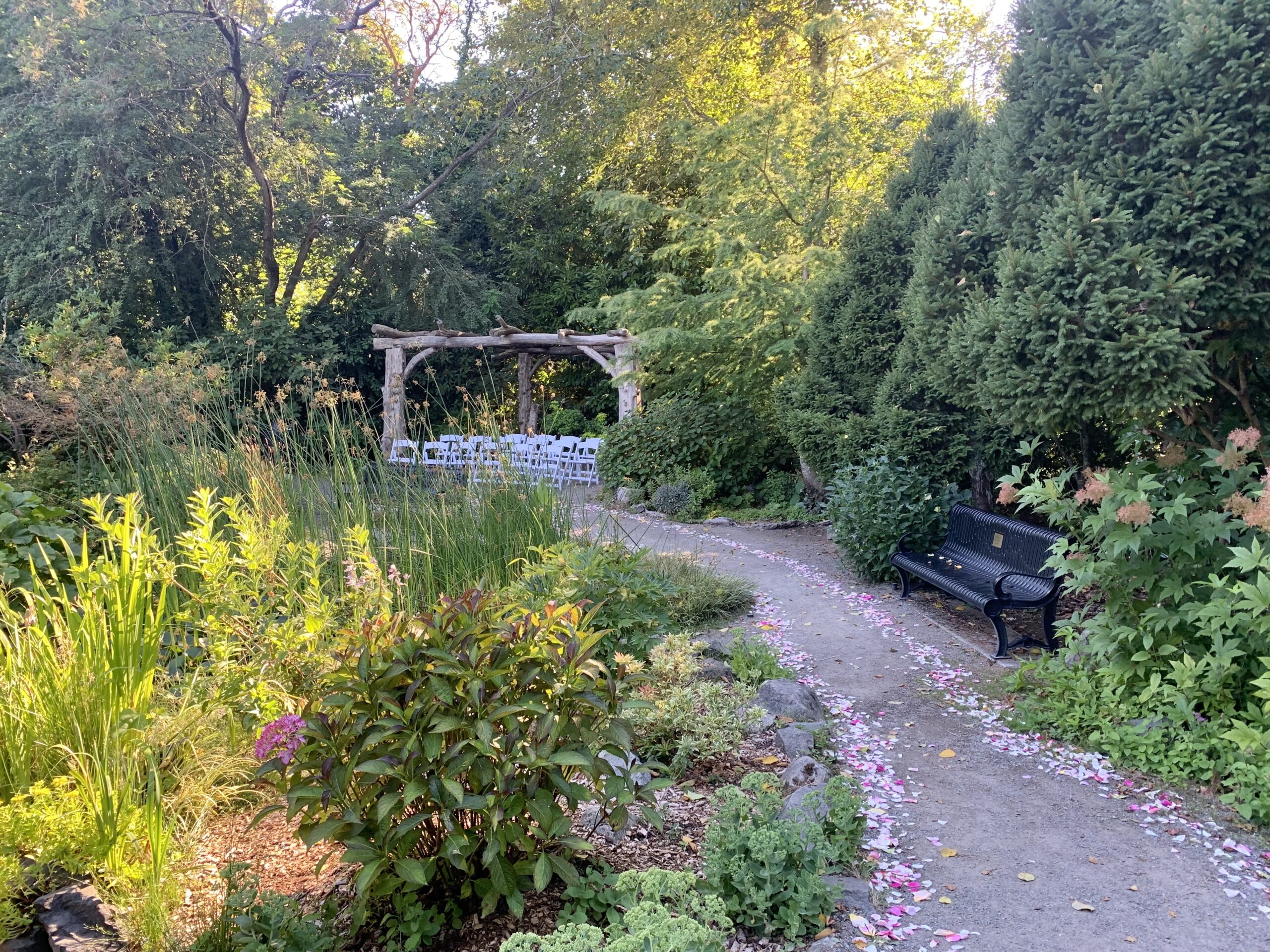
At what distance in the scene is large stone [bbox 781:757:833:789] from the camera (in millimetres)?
2867

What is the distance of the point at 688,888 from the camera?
80.2 inches

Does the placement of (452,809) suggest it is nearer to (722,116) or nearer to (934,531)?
(934,531)

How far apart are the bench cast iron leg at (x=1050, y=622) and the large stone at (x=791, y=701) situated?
1.54 m

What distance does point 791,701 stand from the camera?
352cm

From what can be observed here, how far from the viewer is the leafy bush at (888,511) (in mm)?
5871

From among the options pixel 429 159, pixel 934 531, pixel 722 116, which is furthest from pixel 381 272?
pixel 934 531

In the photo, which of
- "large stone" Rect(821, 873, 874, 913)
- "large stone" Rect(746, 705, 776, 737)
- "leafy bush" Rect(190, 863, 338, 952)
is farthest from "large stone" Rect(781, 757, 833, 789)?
"leafy bush" Rect(190, 863, 338, 952)

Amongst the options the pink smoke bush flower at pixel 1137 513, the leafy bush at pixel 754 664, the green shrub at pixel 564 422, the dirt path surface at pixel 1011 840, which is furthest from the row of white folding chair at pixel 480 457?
the green shrub at pixel 564 422

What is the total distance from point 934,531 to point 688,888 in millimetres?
4393

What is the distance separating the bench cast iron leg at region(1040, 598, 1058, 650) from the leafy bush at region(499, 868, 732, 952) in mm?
3227

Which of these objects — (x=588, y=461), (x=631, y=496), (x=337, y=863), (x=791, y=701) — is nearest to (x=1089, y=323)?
(x=791, y=701)

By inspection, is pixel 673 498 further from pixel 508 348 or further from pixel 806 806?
pixel 806 806

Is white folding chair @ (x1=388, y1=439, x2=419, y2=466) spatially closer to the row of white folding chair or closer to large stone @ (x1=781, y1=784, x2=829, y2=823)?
the row of white folding chair

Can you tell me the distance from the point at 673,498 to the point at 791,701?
613 centimetres
